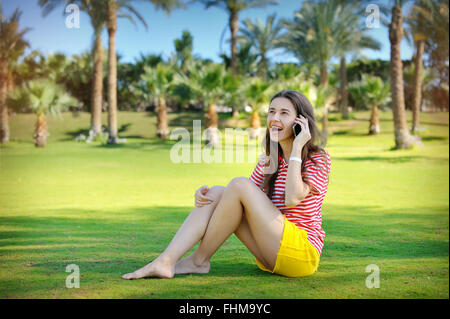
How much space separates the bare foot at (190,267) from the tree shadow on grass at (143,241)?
1.9 inches

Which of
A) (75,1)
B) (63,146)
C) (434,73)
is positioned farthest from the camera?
(434,73)

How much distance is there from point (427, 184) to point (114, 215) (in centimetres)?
574

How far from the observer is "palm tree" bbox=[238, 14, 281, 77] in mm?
25172

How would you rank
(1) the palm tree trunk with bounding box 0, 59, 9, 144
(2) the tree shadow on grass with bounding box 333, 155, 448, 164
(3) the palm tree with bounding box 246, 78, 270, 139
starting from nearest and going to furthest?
(2) the tree shadow on grass with bounding box 333, 155, 448, 164, (1) the palm tree trunk with bounding box 0, 59, 9, 144, (3) the palm tree with bounding box 246, 78, 270, 139

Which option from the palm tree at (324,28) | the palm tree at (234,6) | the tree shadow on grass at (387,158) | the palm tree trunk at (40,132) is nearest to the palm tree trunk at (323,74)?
the palm tree at (324,28)

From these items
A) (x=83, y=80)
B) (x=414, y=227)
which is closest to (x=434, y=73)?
(x=83, y=80)

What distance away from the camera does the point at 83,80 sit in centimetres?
2753

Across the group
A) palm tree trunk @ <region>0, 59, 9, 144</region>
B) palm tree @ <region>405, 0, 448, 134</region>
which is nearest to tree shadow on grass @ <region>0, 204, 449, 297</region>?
palm tree trunk @ <region>0, 59, 9, 144</region>

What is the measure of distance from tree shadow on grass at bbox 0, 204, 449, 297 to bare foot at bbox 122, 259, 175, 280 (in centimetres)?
13

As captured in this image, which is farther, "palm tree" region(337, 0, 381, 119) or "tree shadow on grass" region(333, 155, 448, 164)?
"palm tree" region(337, 0, 381, 119)

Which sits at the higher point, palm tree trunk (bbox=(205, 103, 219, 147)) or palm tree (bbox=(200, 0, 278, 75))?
palm tree (bbox=(200, 0, 278, 75))

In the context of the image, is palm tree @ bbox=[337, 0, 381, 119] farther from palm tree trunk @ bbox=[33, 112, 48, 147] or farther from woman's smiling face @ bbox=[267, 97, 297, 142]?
woman's smiling face @ bbox=[267, 97, 297, 142]

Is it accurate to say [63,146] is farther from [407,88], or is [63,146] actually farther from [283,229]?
[407,88]

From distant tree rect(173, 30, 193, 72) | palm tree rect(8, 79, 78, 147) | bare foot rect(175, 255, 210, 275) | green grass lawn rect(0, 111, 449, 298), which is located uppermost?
distant tree rect(173, 30, 193, 72)
